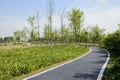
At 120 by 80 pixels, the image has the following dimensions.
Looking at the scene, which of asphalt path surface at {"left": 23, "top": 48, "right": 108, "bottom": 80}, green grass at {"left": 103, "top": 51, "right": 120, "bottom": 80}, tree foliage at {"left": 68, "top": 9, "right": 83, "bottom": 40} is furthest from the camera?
tree foliage at {"left": 68, "top": 9, "right": 83, "bottom": 40}

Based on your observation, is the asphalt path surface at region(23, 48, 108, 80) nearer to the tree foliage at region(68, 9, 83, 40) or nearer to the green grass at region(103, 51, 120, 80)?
the green grass at region(103, 51, 120, 80)

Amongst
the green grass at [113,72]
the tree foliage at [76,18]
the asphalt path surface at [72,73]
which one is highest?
the tree foliage at [76,18]

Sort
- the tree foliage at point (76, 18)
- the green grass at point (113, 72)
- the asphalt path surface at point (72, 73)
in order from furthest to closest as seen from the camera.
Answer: the tree foliage at point (76, 18), the green grass at point (113, 72), the asphalt path surface at point (72, 73)

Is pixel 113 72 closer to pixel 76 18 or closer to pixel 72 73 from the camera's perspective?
pixel 72 73

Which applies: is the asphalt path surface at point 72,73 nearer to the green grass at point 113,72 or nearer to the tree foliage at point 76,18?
the green grass at point 113,72

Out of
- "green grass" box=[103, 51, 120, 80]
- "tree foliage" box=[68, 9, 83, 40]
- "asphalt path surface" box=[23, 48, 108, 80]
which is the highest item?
"tree foliage" box=[68, 9, 83, 40]

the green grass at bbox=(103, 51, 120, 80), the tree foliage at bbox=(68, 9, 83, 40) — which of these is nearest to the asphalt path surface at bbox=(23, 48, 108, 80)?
the green grass at bbox=(103, 51, 120, 80)

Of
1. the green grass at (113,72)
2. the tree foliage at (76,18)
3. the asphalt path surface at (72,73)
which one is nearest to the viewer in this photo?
the asphalt path surface at (72,73)

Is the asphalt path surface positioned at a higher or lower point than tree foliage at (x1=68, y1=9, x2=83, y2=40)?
lower

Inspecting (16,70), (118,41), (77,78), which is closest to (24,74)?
(16,70)

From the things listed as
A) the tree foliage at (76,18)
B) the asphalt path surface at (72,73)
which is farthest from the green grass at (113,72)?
the tree foliage at (76,18)

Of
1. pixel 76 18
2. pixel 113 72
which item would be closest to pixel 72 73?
pixel 113 72

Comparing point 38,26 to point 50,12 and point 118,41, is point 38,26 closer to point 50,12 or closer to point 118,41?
point 50,12

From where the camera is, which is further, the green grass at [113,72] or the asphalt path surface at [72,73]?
the green grass at [113,72]
